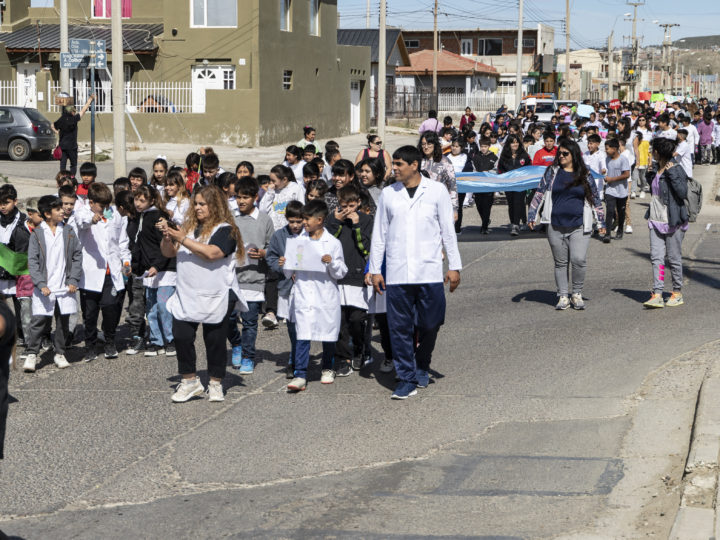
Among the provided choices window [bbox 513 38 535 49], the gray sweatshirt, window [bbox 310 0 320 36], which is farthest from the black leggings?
window [bbox 513 38 535 49]

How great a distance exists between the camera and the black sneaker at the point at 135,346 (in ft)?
32.4

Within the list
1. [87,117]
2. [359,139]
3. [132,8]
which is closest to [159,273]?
[87,117]

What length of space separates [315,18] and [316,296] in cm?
3617

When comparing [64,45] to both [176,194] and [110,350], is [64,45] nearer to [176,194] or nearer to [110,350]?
[176,194]

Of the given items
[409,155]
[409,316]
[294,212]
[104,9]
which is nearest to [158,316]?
[294,212]

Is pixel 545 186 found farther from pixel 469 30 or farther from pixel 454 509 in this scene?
pixel 469 30

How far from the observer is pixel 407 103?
6144 centimetres

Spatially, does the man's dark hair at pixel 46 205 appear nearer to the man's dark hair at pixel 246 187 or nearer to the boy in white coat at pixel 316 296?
the man's dark hair at pixel 246 187

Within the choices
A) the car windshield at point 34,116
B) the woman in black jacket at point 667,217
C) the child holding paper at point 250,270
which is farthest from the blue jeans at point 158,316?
the car windshield at point 34,116

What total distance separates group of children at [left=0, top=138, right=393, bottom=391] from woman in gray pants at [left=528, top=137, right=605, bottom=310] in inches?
101

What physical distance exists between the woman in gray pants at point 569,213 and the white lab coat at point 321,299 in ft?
12.6

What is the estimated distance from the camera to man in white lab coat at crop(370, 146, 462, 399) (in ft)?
26.3

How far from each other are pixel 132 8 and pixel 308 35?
22.2 feet

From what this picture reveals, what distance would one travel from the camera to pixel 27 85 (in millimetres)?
38250
